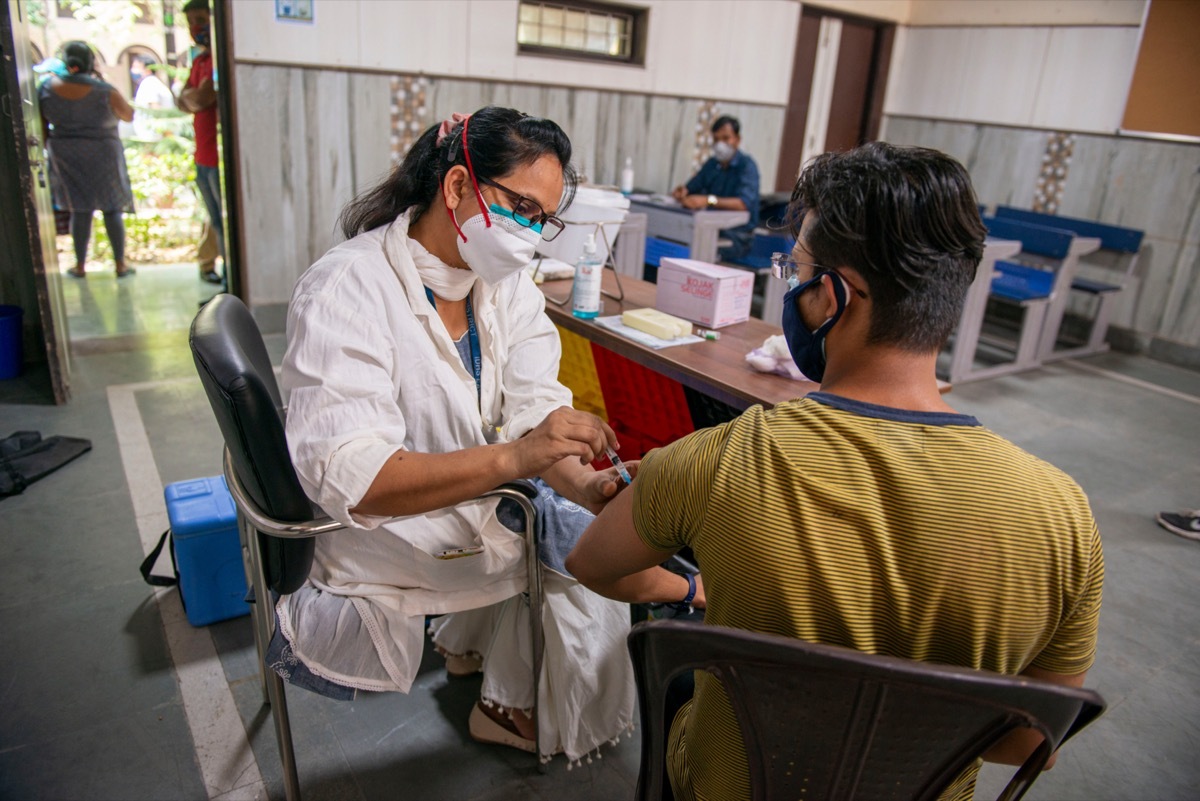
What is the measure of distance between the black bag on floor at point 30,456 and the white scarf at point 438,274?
198cm

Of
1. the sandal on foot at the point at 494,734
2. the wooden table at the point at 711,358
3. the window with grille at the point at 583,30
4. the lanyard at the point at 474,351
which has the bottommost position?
the sandal on foot at the point at 494,734

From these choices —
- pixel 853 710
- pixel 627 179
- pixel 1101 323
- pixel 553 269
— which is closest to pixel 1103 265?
pixel 1101 323

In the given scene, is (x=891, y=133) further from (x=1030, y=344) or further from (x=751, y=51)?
(x=1030, y=344)

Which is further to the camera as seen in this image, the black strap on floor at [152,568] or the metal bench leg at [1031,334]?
the metal bench leg at [1031,334]

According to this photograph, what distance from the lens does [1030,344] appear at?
4.81m

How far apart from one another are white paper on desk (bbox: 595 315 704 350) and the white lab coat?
55 cm

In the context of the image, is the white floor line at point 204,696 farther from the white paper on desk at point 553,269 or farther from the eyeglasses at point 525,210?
the white paper on desk at point 553,269

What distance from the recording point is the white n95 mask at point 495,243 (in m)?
1.45

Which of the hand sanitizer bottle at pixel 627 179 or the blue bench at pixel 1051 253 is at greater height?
the hand sanitizer bottle at pixel 627 179

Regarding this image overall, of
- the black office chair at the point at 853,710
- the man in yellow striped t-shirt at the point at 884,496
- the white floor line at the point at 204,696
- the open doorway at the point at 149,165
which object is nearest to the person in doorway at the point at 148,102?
the open doorway at the point at 149,165

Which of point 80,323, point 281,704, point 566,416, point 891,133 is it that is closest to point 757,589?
point 566,416

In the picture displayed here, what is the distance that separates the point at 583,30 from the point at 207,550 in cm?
428

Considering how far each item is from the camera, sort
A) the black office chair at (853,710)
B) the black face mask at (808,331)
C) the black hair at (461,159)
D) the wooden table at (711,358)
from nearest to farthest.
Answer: the black office chair at (853,710)
the black face mask at (808,331)
the black hair at (461,159)
the wooden table at (711,358)

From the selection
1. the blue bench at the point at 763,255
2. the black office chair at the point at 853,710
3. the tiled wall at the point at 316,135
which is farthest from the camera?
the blue bench at the point at 763,255
